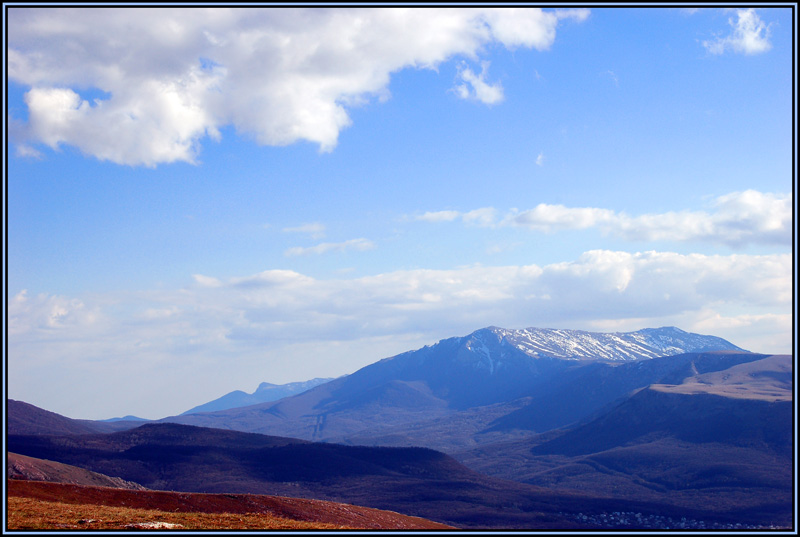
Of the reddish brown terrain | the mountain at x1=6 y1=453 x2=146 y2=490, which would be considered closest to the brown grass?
the reddish brown terrain

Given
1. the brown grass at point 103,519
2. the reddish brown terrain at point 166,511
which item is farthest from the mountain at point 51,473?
the brown grass at point 103,519

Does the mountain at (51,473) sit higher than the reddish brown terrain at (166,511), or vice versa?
the reddish brown terrain at (166,511)

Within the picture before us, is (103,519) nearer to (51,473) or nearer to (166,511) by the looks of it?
(166,511)

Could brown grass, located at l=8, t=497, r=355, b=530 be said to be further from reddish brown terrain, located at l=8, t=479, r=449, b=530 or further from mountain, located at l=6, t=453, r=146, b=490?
mountain, located at l=6, t=453, r=146, b=490

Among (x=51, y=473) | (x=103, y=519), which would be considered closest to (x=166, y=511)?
(x=103, y=519)

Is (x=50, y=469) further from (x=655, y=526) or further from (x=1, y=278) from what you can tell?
(x=655, y=526)

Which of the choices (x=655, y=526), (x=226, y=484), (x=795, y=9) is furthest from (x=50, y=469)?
(x=655, y=526)

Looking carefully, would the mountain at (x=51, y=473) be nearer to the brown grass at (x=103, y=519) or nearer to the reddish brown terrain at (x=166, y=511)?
the reddish brown terrain at (x=166, y=511)
